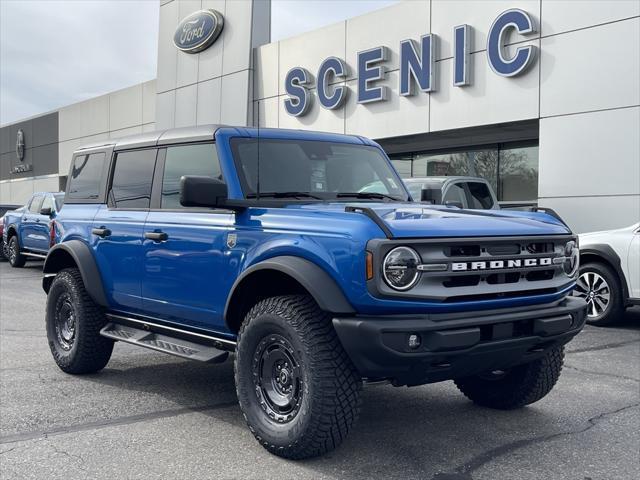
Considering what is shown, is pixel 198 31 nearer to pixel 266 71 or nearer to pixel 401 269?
pixel 266 71

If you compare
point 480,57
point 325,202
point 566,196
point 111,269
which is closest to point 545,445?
point 325,202

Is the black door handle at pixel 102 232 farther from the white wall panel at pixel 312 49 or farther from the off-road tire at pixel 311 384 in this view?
the white wall panel at pixel 312 49

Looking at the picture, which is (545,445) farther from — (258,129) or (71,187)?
(71,187)

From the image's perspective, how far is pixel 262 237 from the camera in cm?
438

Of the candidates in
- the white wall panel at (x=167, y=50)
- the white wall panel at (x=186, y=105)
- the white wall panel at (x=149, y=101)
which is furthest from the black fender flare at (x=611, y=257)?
the white wall panel at (x=149, y=101)

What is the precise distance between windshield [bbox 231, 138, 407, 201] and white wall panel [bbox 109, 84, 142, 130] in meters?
25.8

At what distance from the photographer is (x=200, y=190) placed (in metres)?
4.35

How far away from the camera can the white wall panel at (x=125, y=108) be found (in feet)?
98.3

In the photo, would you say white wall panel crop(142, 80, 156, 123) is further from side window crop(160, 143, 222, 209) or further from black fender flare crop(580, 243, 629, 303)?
side window crop(160, 143, 222, 209)

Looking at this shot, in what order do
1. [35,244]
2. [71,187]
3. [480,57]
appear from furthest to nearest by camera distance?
[35,244] → [480,57] → [71,187]

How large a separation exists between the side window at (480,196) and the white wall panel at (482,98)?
332 centimetres

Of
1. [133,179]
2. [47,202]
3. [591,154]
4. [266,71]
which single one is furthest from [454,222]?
[266,71]

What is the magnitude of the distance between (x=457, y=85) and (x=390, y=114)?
6.96 ft

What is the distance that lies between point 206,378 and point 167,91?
1938 cm
